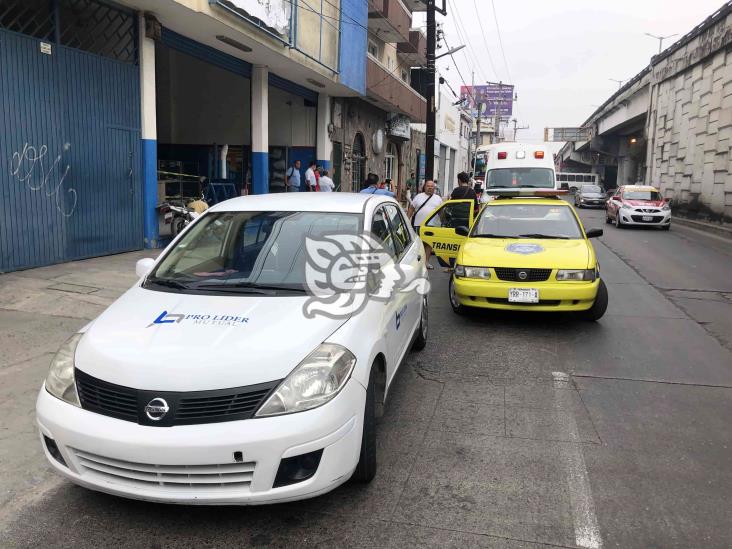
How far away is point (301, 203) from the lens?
4.61m

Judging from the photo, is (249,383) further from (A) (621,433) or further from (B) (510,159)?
(B) (510,159)

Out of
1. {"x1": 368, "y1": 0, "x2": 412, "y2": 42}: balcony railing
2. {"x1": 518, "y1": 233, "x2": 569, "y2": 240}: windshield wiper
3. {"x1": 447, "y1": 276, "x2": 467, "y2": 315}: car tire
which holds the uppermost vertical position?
{"x1": 368, "y1": 0, "x2": 412, "y2": 42}: balcony railing

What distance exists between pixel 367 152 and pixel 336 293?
20461 mm

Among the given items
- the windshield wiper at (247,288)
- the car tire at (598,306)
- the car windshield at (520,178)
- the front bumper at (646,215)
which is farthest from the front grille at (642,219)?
the windshield wiper at (247,288)

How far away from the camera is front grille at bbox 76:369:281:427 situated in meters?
2.76

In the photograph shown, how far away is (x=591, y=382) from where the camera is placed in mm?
5156

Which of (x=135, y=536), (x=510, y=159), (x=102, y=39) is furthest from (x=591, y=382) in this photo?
(x=510, y=159)

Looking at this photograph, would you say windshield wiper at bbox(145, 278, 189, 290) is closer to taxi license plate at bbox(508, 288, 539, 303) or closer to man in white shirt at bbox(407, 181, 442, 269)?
taxi license plate at bbox(508, 288, 539, 303)

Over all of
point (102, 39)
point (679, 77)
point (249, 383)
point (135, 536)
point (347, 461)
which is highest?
point (679, 77)

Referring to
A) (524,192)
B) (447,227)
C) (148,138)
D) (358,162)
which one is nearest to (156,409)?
(447,227)

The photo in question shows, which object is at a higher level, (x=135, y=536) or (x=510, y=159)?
(x=510, y=159)

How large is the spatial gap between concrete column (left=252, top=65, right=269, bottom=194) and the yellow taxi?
335 inches

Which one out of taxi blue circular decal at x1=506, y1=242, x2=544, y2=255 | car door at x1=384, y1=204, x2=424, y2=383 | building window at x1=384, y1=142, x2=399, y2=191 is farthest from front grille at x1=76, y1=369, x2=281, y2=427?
building window at x1=384, y1=142, x2=399, y2=191

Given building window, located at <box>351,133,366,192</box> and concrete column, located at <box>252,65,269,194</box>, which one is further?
building window, located at <box>351,133,366,192</box>
